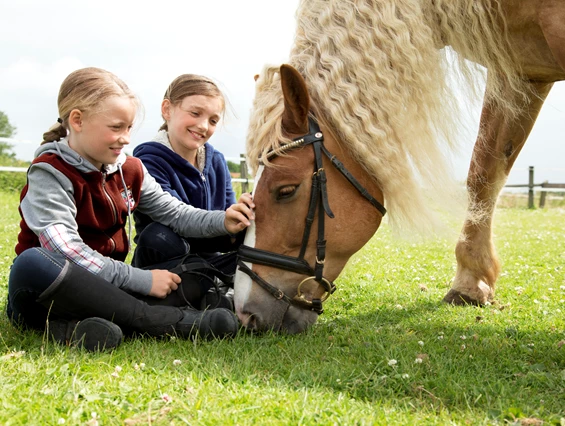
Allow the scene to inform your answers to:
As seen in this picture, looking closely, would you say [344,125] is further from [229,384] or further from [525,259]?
[525,259]

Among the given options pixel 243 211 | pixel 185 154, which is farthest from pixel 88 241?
pixel 185 154

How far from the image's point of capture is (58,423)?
188cm

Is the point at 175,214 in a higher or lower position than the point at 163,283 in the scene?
higher

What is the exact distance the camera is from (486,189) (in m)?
4.55

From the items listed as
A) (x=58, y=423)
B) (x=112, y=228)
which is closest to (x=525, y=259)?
(x=112, y=228)

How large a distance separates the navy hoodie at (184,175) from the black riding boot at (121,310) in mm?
1207

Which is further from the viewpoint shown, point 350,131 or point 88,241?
point 88,241

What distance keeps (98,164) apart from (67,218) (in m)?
0.42

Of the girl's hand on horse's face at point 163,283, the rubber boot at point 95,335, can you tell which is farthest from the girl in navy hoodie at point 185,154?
the rubber boot at point 95,335

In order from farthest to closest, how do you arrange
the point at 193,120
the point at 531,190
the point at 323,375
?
the point at 531,190, the point at 193,120, the point at 323,375

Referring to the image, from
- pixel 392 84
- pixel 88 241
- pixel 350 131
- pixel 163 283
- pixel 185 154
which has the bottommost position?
pixel 163 283

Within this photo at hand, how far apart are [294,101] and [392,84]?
0.58m

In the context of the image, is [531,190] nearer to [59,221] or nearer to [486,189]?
[486,189]

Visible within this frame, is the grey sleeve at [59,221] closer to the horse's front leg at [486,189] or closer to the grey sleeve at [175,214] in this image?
the grey sleeve at [175,214]
